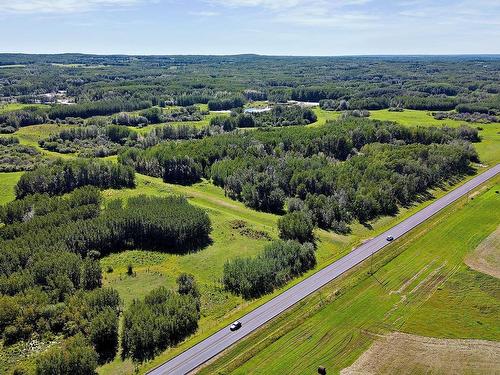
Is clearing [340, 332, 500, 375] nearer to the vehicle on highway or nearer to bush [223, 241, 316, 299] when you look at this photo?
the vehicle on highway

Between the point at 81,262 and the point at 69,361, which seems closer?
the point at 69,361

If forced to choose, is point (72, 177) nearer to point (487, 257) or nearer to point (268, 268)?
point (268, 268)

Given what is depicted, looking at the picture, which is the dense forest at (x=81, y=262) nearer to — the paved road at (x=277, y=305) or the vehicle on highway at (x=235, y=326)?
the paved road at (x=277, y=305)

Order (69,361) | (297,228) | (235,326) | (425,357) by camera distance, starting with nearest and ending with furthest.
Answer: (69,361) < (425,357) < (235,326) < (297,228)

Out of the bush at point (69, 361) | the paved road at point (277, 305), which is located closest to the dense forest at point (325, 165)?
the paved road at point (277, 305)

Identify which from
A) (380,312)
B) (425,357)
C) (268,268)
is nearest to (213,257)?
(268,268)

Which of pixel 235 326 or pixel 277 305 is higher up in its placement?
pixel 235 326

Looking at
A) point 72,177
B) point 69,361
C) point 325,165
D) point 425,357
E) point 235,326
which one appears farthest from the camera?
point 325,165
